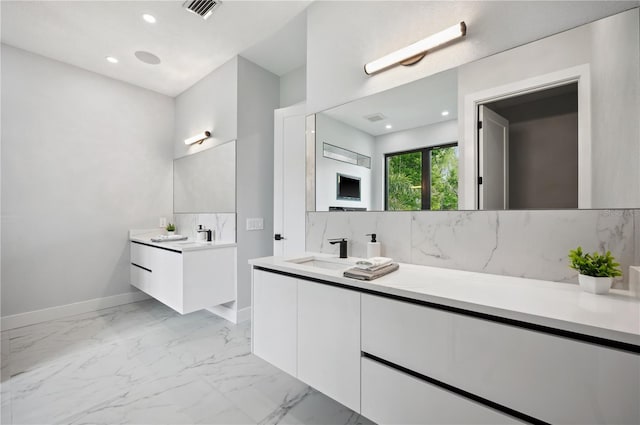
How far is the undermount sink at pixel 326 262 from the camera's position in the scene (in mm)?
1761

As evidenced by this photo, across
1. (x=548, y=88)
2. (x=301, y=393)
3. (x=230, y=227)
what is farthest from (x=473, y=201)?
(x=230, y=227)

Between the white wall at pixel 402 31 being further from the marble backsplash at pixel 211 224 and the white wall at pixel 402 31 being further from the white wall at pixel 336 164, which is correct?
the marble backsplash at pixel 211 224

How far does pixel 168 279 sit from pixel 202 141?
5.48ft

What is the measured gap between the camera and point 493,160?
1.33 meters

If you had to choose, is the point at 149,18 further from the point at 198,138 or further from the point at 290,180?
the point at 290,180

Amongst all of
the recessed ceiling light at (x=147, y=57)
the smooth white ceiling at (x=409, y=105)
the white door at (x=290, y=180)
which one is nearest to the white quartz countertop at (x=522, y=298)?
the smooth white ceiling at (x=409, y=105)

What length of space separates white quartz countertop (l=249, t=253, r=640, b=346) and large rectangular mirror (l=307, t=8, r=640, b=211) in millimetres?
362

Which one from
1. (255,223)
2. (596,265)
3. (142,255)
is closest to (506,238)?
(596,265)

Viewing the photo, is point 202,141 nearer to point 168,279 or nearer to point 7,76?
point 168,279

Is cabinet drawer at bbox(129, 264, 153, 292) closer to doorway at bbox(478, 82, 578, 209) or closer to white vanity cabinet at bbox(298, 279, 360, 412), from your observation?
white vanity cabinet at bbox(298, 279, 360, 412)

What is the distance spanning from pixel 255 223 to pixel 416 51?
224cm

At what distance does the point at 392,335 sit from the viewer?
1108 millimetres

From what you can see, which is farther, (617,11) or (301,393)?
(301,393)

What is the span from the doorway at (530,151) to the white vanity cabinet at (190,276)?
2.35m
